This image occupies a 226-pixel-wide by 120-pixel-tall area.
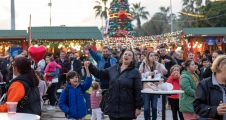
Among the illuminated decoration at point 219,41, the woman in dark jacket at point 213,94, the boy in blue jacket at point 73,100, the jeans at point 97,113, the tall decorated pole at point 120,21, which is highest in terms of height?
the tall decorated pole at point 120,21

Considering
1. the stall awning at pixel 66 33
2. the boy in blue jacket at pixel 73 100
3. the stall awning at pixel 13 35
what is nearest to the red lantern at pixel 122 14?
the stall awning at pixel 66 33

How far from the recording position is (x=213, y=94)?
14.7 ft

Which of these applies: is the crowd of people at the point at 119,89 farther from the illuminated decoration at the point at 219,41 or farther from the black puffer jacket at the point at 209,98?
the illuminated decoration at the point at 219,41

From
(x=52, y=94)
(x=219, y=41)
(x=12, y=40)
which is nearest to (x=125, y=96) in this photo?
(x=52, y=94)

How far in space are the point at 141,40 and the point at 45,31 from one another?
796cm

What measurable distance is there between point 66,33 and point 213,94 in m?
25.0

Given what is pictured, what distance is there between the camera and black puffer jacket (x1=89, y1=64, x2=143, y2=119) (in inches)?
248

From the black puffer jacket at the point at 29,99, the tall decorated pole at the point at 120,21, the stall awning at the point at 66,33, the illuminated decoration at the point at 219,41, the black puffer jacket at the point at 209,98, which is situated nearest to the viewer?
the black puffer jacket at the point at 209,98

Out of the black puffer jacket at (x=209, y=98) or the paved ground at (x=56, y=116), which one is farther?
the paved ground at (x=56, y=116)

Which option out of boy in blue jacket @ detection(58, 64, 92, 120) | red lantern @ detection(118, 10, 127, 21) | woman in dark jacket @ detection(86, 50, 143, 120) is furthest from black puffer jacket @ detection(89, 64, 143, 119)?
red lantern @ detection(118, 10, 127, 21)

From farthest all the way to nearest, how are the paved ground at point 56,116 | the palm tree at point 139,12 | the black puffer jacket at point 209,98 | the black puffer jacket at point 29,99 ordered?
the palm tree at point 139,12 < the paved ground at point 56,116 < the black puffer jacket at point 29,99 < the black puffer jacket at point 209,98

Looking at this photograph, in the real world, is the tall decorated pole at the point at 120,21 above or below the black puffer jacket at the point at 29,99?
above

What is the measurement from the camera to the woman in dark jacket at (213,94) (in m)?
4.43

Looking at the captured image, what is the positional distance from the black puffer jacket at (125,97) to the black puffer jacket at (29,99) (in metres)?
1.35
